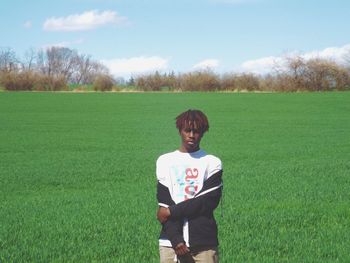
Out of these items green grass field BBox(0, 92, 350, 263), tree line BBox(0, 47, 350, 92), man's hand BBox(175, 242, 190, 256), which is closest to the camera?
man's hand BBox(175, 242, 190, 256)

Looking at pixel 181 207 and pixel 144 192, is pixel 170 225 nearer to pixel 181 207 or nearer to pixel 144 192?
pixel 181 207

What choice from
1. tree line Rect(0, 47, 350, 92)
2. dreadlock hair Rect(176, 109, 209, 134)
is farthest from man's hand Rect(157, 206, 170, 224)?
tree line Rect(0, 47, 350, 92)

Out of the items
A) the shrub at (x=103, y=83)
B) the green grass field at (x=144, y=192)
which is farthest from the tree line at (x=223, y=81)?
the green grass field at (x=144, y=192)

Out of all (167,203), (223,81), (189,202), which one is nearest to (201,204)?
(189,202)

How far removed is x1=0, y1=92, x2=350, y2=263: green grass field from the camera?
6902 millimetres

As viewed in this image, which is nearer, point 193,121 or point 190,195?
point 190,195

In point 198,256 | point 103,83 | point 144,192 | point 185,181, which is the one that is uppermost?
point 103,83

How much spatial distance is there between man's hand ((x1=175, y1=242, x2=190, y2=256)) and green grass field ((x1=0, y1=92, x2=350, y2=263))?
118 cm

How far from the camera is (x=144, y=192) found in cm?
1140

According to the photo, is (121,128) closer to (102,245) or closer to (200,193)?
(102,245)

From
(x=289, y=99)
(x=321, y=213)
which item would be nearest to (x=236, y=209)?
(x=321, y=213)

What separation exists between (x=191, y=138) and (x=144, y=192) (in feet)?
25.4

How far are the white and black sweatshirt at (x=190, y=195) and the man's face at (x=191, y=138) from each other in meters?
0.06

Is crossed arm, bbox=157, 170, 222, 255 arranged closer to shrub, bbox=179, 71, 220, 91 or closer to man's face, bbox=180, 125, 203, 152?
man's face, bbox=180, 125, 203, 152
